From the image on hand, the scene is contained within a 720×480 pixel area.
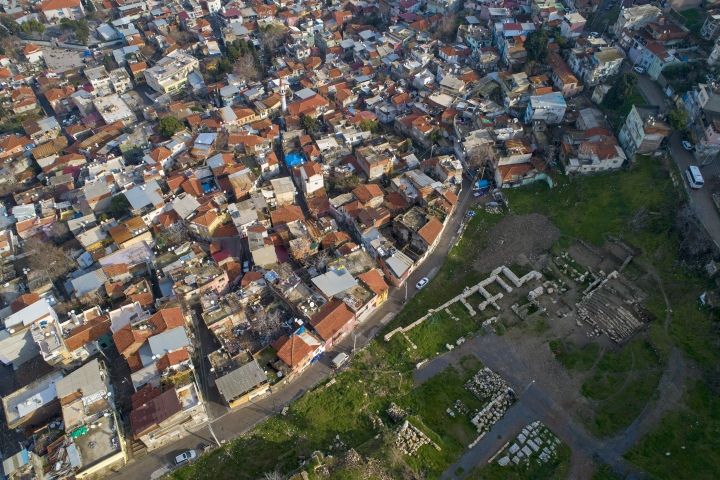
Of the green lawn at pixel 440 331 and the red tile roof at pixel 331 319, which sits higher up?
the red tile roof at pixel 331 319

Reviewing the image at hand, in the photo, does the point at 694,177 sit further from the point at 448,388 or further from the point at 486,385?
the point at 448,388

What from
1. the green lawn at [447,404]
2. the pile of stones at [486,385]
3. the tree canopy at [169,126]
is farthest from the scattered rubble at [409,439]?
the tree canopy at [169,126]

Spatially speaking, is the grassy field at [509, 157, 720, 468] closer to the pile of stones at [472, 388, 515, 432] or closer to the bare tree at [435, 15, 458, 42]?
the pile of stones at [472, 388, 515, 432]

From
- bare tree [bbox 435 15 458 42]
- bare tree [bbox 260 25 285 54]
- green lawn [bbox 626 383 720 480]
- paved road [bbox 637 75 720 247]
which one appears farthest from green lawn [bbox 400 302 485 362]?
bare tree [bbox 260 25 285 54]

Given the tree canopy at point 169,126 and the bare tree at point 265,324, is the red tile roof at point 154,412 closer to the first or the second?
the bare tree at point 265,324

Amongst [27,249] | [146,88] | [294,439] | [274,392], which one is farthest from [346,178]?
[146,88]

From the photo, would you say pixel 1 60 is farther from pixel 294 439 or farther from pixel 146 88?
pixel 294 439

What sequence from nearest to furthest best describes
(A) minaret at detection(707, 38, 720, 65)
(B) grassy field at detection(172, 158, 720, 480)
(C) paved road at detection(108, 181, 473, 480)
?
(B) grassy field at detection(172, 158, 720, 480)
(C) paved road at detection(108, 181, 473, 480)
(A) minaret at detection(707, 38, 720, 65)
